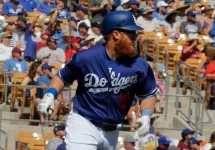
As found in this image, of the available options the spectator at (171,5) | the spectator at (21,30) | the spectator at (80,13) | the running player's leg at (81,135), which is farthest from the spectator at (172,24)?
the running player's leg at (81,135)

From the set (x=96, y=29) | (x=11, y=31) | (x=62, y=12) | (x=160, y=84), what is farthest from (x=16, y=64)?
(x=62, y=12)

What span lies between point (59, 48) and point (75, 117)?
8.32 metres

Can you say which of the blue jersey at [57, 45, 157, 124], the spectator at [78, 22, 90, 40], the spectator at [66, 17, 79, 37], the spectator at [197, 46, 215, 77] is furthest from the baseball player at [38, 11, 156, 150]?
the spectator at [66, 17, 79, 37]

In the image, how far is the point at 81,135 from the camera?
6.42 meters

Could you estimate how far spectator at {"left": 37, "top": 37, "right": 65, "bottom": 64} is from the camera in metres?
14.5

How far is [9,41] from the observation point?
15305mm

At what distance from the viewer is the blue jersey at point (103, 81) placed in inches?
256

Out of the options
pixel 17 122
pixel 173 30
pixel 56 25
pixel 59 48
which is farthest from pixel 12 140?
pixel 173 30

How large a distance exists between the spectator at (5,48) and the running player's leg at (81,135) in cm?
833

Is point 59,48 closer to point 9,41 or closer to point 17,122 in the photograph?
point 9,41

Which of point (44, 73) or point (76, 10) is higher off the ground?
point (76, 10)

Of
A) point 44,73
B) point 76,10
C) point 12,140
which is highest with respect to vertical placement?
point 76,10

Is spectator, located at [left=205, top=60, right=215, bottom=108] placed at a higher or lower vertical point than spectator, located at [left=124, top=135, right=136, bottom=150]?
higher

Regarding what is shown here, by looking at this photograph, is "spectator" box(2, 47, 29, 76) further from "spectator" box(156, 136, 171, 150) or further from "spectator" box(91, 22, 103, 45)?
"spectator" box(156, 136, 171, 150)
